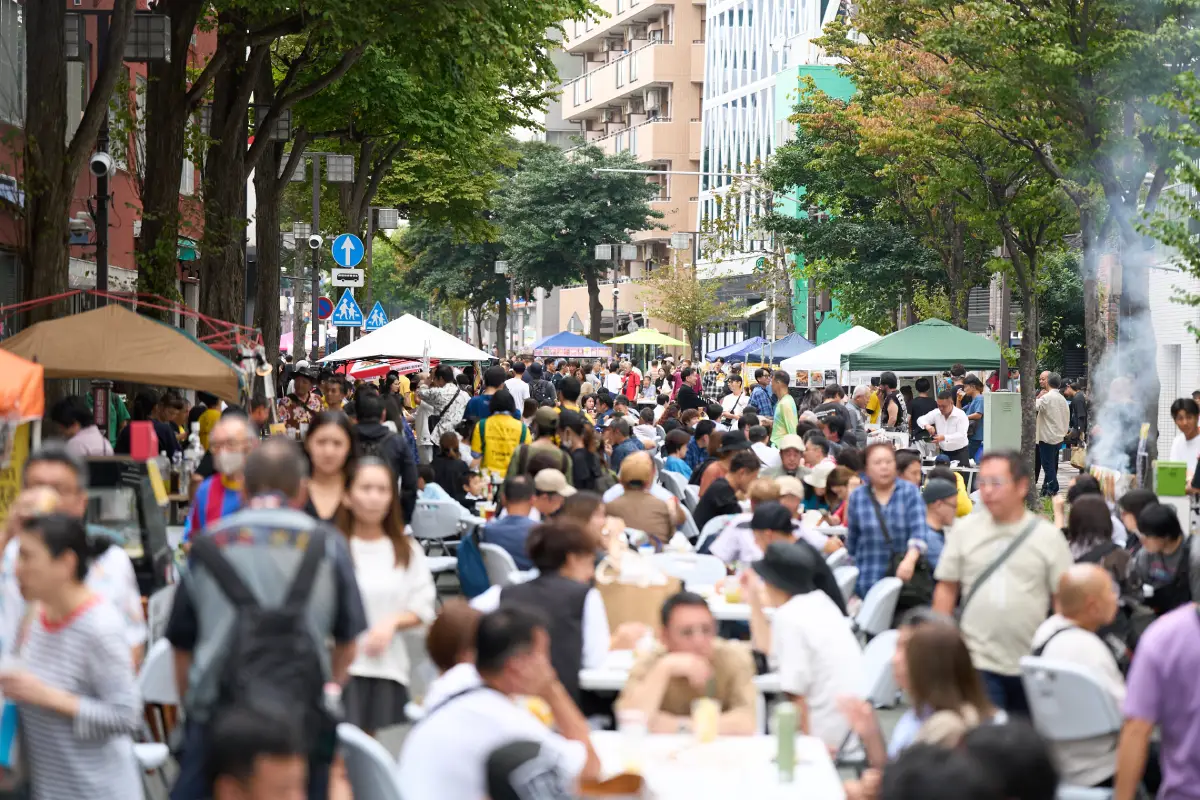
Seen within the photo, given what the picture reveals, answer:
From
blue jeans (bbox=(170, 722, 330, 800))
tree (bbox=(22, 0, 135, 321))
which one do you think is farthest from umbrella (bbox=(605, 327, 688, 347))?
blue jeans (bbox=(170, 722, 330, 800))

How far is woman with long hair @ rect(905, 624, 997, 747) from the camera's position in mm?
5543

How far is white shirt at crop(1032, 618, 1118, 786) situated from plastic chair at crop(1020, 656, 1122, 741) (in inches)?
1.6

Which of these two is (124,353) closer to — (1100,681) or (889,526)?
(889,526)

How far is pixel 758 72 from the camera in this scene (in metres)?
76.2

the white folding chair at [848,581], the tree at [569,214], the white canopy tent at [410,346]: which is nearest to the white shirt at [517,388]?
the white canopy tent at [410,346]

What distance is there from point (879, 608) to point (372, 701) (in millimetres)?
3551

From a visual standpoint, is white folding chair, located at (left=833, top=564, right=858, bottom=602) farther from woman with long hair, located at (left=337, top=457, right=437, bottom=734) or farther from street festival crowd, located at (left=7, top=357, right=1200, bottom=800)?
woman with long hair, located at (left=337, top=457, right=437, bottom=734)

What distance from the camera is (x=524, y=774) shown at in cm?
509

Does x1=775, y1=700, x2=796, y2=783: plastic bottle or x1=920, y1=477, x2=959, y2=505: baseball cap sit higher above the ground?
x1=920, y1=477, x2=959, y2=505: baseball cap

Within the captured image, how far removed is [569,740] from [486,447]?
32.7ft

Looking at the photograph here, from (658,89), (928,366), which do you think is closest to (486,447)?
(928,366)

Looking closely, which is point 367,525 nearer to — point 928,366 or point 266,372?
point 266,372

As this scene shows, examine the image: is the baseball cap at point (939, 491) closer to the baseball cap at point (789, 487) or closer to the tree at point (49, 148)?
the baseball cap at point (789, 487)

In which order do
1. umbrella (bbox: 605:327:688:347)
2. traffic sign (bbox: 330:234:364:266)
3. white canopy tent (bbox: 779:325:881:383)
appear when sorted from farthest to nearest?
1. umbrella (bbox: 605:327:688:347)
2. traffic sign (bbox: 330:234:364:266)
3. white canopy tent (bbox: 779:325:881:383)
